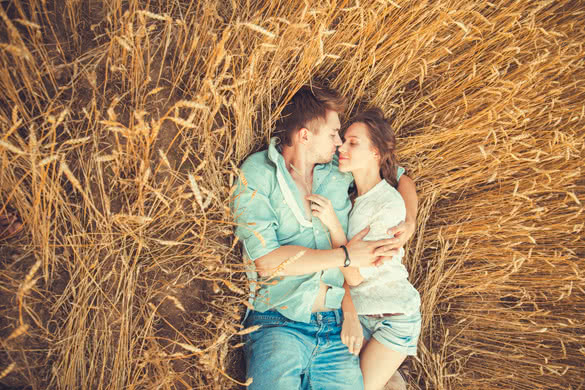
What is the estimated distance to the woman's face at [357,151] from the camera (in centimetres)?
212

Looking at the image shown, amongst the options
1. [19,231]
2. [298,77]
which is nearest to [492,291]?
[298,77]

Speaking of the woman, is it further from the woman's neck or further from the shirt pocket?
the shirt pocket

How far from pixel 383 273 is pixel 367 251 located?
25 cm

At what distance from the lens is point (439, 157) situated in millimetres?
2420

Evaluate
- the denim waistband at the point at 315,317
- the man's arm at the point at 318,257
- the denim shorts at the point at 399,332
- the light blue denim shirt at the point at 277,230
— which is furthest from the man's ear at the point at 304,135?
the denim shorts at the point at 399,332

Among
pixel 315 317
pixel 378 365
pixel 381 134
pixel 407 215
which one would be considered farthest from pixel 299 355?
pixel 381 134

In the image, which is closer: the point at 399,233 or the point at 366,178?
the point at 399,233

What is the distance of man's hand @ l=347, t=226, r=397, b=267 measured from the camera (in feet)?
6.23

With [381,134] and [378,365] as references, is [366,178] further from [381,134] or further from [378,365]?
[378,365]

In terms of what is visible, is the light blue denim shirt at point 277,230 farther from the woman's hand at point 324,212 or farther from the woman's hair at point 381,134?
the woman's hair at point 381,134

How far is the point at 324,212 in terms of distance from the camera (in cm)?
194

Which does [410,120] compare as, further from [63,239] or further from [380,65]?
[63,239]

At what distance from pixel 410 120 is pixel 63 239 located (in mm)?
2204

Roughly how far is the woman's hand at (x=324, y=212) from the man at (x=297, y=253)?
94mm
